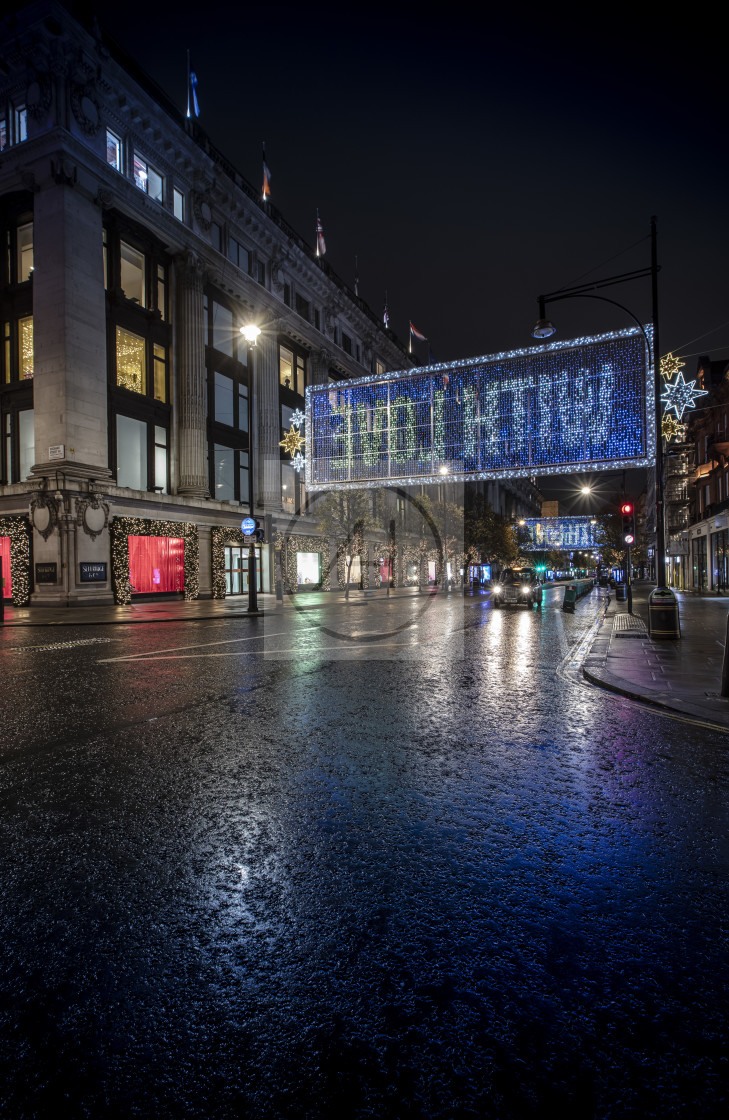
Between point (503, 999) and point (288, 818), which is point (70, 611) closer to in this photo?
point (288, 818)

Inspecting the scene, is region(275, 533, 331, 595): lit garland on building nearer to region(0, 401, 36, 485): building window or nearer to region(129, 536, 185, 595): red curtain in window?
region(129, 536, 185, 595): red curtain in window

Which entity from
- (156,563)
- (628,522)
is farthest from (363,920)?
(156,563)

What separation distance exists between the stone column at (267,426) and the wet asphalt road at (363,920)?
34.0 m

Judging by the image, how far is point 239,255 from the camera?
37.5 m

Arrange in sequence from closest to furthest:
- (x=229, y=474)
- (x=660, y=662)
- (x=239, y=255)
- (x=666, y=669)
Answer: (x=666, y=669), (x=660, y=662), (x=229, y=474), (x=239, y=255)

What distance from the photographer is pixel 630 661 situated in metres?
9.80

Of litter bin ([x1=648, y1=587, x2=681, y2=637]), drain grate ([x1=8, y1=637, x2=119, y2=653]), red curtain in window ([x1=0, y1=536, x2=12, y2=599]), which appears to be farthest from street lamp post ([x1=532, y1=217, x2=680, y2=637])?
red curtain in window ([x1=0, y1=536, x2=12, y2=599])

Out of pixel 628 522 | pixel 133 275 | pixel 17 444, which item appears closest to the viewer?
pixel 628 522

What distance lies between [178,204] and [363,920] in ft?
124

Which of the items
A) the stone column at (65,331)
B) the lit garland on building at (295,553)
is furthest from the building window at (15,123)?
the lit garland on building at (295,553)

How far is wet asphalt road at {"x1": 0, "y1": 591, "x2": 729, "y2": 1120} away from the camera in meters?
1.67

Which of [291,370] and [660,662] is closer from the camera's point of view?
[660,662]

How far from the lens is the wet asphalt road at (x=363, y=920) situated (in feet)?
5.47

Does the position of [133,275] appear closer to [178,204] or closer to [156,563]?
[178,204]
